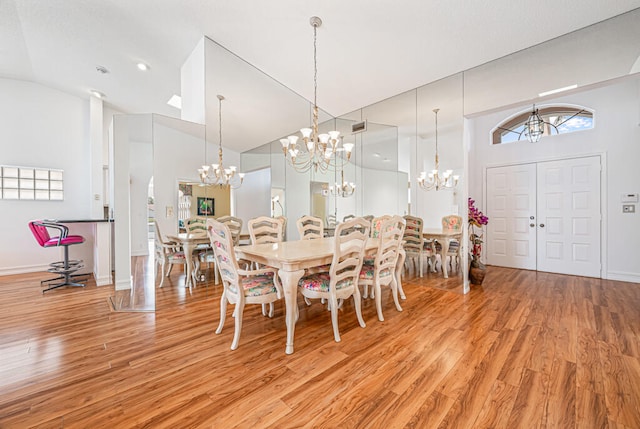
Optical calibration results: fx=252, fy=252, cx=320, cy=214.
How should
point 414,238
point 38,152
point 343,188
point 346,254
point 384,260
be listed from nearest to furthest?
point 346,254
point 384,260
point 414,238
point 38,152
point 343,188

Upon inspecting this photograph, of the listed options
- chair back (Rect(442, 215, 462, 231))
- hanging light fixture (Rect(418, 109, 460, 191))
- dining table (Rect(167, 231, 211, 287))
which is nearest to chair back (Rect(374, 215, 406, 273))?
hanging light fixture (Rect(418, 109, 460, 191))

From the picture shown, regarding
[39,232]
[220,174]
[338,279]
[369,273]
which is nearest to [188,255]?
[220,174]

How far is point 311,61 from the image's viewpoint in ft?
11.7

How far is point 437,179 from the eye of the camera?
3.87 m

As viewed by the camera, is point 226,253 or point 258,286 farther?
point 258,286

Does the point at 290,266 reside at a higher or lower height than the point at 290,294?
higher

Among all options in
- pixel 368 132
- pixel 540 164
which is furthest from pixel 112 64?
pixel 540 164

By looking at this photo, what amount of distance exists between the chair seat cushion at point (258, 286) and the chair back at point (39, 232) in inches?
137

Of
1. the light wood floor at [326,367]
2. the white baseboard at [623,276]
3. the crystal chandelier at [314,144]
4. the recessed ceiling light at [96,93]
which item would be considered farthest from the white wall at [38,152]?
the white baseboard at [623,276]

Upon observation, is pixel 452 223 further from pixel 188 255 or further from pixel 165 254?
pixel 165 254

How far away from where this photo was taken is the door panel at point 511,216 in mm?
4730

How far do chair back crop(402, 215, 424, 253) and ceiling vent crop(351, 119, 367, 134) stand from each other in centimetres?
204

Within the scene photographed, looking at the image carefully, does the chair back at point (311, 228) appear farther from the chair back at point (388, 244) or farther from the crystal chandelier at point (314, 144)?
the chair back at point (388, 244)

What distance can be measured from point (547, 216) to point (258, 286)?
17.3 feet
